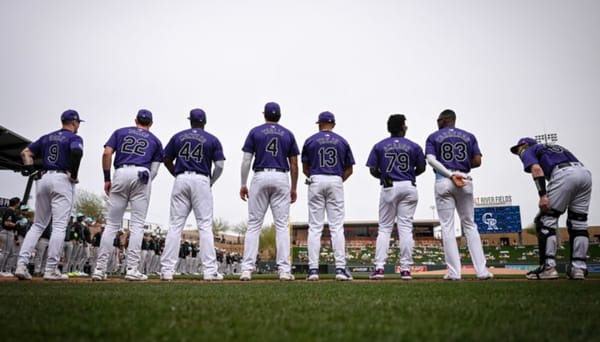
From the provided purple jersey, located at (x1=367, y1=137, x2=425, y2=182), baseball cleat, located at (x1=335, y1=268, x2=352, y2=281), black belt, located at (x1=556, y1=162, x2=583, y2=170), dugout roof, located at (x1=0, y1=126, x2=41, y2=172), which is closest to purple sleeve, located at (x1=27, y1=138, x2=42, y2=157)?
baseball cleat, located at (x1=335, y1=268, x2=352, y2=281)

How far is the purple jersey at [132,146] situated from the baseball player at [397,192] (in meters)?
3.66

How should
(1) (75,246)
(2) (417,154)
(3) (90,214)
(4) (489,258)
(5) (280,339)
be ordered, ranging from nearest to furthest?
(5) (280,339) < (2) (417,154) < (1) (75,246) < (4) (489,258) < (3) (90,214)

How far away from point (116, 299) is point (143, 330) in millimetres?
1403

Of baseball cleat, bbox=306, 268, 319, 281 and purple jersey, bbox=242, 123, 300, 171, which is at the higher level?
purple jersey, bbox=242, 123, 300, 171

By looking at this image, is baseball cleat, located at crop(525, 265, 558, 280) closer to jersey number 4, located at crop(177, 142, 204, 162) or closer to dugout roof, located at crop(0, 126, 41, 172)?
jersey number 4, located at crop(177, 142, 204, 162)

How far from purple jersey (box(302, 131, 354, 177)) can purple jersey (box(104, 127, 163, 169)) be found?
252 centimetres

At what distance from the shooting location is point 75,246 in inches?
601

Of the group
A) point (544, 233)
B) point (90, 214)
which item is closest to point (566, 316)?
point (544, 233)

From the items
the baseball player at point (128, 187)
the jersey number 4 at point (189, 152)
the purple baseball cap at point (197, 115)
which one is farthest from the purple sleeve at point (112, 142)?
the purple baseball cap at point (197, 115)

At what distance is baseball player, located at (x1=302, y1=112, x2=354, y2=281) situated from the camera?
20.5ft

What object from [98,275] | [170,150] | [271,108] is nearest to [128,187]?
[170,150]

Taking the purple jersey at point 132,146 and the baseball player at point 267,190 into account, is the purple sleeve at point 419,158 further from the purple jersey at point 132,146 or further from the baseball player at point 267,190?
the purple jersey at point 132,146

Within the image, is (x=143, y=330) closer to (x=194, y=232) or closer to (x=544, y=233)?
(x=544, y=233)

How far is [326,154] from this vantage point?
6.41 metres
